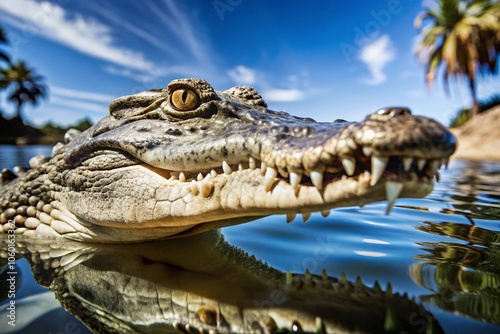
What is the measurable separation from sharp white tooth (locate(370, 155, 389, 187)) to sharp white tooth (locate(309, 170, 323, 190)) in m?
0.23

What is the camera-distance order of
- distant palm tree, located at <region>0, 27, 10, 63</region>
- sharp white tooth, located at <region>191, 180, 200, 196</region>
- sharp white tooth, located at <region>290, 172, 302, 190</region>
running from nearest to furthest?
sharp white tooth, located at <region>290, 172, 302, 190</region> < sharp white tooth, located at <region>191, 180, 200, 196</region> < distant palm tree, located at <region>0, 27, 10, 63</region>

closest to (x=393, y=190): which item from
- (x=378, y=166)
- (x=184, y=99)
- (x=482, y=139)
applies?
(x=378, y=166)

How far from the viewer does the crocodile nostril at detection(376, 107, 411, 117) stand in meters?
1.42

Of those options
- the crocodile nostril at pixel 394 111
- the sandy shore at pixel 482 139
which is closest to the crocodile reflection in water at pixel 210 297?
the crocodile nostril at pixel 394 111

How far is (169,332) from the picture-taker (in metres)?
1.29

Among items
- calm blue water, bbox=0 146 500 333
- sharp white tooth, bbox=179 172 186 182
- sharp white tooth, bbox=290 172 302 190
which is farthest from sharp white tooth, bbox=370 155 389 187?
sharp white tooth, bbox=179 172 186 182

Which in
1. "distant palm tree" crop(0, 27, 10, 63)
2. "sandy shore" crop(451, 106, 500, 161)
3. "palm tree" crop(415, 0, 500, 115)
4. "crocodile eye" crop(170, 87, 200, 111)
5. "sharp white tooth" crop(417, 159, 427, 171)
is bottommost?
"sharp white tooth" crop(417, 159, 427, 171)

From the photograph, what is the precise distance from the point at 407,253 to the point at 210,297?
1459 millimetres

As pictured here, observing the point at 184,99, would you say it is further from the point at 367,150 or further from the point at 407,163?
the point at 407,163

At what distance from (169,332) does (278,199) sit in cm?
76

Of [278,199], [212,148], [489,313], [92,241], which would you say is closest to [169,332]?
[278,199]

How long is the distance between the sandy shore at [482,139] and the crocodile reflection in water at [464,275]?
63.7 feet

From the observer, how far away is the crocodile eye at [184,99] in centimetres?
232

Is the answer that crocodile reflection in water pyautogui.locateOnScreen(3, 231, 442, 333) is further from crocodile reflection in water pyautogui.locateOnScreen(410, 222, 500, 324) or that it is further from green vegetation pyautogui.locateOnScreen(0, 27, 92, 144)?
green vegetation pyautogui.locateOnScreen(0, 27, 92, 144)
